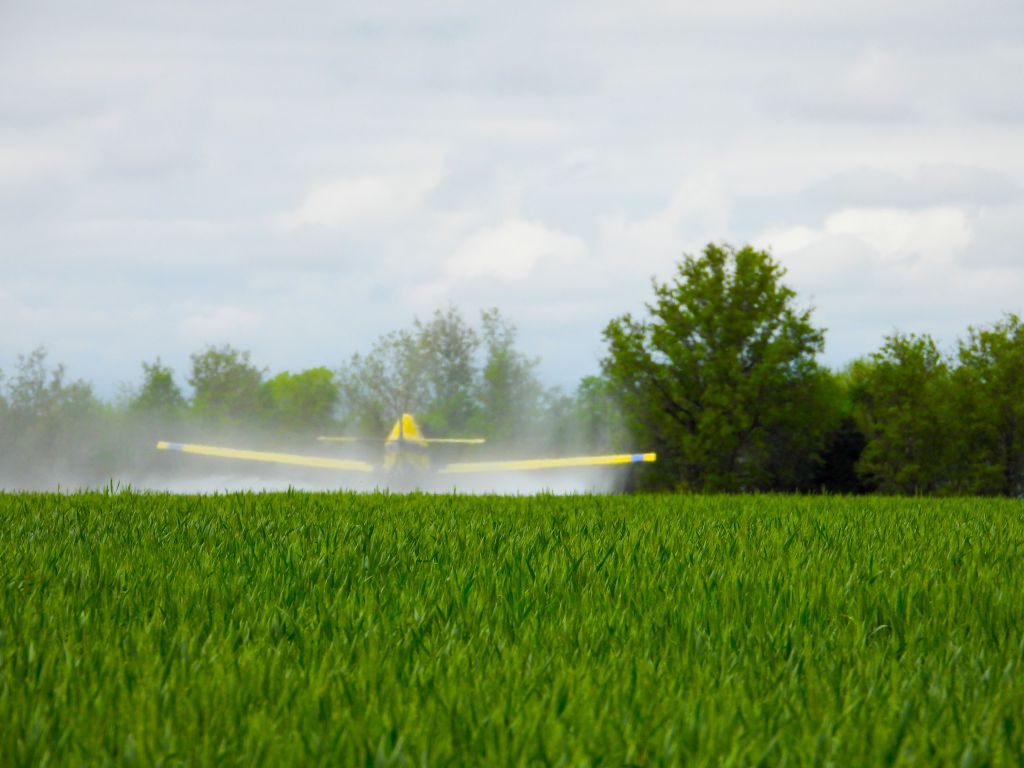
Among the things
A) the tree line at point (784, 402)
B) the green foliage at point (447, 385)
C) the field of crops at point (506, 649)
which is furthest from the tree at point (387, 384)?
the field of crops at point (506, 649)

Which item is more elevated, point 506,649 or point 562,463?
point 562,463

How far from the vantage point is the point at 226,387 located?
103 metres

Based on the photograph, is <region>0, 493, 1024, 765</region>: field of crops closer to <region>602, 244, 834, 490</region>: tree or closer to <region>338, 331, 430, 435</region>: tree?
<region>602, 244, 834, 490</region>: tree

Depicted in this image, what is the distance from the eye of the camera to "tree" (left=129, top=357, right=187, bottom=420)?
98312 mm

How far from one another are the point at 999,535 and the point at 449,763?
751cm

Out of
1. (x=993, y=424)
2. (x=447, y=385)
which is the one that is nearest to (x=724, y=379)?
(x=993, y=424)

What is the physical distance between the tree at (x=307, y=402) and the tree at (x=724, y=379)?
1957 inches

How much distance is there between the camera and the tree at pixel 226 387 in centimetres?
10125

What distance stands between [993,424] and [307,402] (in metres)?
66.0

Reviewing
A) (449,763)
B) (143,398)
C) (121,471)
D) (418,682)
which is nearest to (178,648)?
(418,682)

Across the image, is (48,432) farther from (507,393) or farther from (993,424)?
(993,424)

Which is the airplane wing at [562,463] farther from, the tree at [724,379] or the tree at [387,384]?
the tree at [387,384]

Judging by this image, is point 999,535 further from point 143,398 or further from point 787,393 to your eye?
point 143,398

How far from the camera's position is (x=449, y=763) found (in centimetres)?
301
